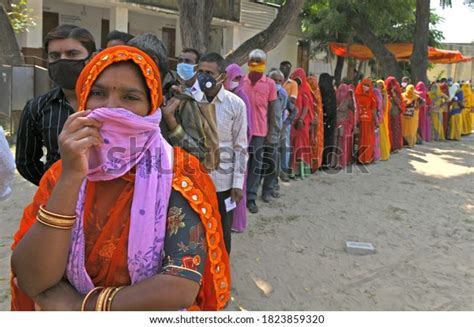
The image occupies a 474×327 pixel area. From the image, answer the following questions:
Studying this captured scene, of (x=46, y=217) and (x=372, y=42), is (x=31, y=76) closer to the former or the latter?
(x=46, y=217)

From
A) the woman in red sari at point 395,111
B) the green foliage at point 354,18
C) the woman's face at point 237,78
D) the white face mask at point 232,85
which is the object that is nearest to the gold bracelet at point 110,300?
the white face mask at point 232,85

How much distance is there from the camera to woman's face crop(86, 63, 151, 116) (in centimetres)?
141

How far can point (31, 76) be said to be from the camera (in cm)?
866

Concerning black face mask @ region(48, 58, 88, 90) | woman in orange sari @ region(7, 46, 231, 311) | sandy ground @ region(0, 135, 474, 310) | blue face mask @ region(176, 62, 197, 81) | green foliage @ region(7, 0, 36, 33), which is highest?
green foliage @ region(7, 0, 36, 33)

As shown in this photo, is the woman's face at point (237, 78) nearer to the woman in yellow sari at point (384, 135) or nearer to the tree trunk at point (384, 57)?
the woman in yellow sari at point (384, 135)

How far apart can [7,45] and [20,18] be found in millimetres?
1975

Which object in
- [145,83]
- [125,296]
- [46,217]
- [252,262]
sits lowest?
[252,262]

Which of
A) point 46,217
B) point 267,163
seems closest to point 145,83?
point 46,217

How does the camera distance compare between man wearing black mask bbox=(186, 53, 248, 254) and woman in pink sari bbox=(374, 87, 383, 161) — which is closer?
man wearing black mask bbox=(186, 53, 248, 254)

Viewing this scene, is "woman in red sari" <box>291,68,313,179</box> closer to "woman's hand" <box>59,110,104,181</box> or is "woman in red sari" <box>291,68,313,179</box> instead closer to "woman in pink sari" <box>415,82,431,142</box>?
"woman in pink sari" <box>415,82,431,142</box>

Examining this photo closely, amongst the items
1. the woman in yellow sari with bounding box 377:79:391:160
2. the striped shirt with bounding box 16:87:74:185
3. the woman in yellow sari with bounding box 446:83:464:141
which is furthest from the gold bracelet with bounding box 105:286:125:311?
the woman in yellow sari with bounding box 446:83:464:141

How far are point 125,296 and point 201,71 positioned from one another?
245 cm

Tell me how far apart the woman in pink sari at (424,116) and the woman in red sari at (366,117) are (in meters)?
3.63

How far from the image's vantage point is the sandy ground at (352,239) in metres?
3.67
